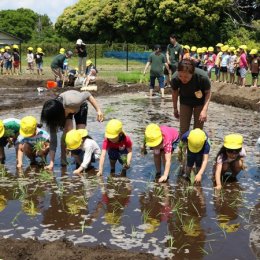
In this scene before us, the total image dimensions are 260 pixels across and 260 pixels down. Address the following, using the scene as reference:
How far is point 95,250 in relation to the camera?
14.0 feet

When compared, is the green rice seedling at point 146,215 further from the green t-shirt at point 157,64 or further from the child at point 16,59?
the child at point 16,59

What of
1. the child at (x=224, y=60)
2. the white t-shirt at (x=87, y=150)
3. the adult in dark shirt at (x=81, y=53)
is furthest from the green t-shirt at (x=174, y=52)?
the white t-shirt at (x=87, y=150)

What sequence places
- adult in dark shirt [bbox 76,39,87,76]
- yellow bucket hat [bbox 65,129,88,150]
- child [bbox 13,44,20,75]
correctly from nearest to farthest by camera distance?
yellow bucket hat [bbox 65,129,88,150], adult in dark shirt [bbox 76,39,87,76], child [bbox 13,44,20,75]

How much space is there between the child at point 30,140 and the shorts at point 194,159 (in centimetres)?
214

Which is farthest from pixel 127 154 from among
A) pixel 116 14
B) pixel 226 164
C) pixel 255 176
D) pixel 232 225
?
pixel 116 14

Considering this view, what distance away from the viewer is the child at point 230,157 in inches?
247

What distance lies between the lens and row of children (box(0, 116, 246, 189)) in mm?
6348

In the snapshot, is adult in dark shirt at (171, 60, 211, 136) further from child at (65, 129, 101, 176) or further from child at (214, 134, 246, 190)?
child at (65, 129, 101, 176)

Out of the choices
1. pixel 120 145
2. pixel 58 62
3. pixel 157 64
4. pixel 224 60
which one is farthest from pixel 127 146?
pixel 58 62

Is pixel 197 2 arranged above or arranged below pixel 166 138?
above

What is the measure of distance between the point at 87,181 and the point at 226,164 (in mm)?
1849

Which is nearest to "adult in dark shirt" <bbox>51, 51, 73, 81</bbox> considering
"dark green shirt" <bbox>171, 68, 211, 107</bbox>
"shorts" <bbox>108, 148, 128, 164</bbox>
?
"dark green shirt" <bbox>171, 68, 211, 107</bbox>

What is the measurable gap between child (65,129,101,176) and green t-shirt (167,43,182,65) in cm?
1007

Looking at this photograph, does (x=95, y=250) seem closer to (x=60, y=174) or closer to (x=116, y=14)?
(x=60, y=174)
